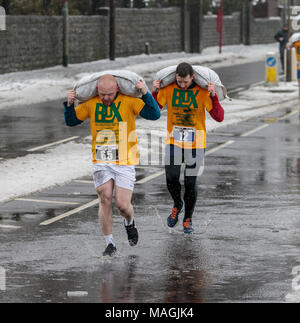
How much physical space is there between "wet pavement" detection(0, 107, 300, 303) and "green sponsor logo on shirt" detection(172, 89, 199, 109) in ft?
5.03

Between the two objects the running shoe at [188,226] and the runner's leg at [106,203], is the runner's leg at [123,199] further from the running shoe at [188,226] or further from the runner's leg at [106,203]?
the running shoe at [188,226]

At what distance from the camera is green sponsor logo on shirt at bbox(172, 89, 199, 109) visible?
37.6 feet

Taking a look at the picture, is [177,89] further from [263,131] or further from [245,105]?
[245,105]

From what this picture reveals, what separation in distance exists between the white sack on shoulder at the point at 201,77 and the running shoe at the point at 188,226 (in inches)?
59.2

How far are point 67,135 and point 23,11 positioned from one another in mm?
21432

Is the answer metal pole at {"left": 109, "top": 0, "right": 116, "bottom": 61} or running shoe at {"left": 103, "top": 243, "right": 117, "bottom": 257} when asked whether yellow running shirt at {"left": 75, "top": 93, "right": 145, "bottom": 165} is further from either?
metal pole at {"left": 109, "top": 0, "right": 116, "bottom": 61}

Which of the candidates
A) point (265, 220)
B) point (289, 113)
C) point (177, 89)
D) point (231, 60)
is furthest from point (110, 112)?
point (231, 60)

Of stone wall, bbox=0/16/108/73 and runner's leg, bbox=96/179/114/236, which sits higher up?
stone wall, bbox=0/16/108/73

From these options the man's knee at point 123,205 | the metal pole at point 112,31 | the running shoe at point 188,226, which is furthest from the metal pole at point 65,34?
the man's knee at point 123,205

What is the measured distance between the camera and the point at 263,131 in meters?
22.0

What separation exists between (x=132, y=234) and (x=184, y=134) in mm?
1522

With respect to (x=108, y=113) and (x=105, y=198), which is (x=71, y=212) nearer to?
(x=105, y=198)

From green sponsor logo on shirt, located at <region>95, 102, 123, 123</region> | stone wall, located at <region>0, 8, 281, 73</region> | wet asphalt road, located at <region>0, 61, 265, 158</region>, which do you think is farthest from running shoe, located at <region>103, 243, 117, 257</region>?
stone wall, located at <region>0, 8, 281, 73</region>

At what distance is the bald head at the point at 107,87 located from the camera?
33.2 feet
